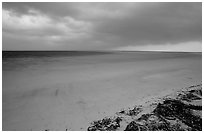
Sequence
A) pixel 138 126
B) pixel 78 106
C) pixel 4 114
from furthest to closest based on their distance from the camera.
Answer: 1. pixel 78 106
2. pixel 4 114
3. pixel 138 126

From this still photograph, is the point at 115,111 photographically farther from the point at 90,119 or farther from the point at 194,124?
the point at 194,124

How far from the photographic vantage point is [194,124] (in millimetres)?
4363

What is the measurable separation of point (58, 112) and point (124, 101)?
3.04m

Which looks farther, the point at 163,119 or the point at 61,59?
the point at 61,59

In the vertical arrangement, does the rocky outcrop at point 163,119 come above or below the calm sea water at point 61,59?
below

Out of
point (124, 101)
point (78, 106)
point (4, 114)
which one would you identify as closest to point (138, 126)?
point (124, 101)

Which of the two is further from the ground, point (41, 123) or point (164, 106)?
point (164, 106)

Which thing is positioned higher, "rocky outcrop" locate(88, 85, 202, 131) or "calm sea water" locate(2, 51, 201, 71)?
"calm sea water" locate(2, 51, 201, 71)

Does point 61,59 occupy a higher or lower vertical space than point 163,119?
higher

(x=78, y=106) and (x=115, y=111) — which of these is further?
(x=78, y=106)

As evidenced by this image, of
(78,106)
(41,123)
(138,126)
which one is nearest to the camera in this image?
(138,126)

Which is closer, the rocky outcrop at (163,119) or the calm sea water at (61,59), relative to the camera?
the rocky outcrop at (163,119)

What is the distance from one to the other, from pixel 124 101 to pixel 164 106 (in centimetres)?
216

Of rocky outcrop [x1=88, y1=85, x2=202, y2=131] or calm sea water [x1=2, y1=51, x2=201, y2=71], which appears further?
calm sea water [x1=2, y1=51, x2=201, y2=71]
